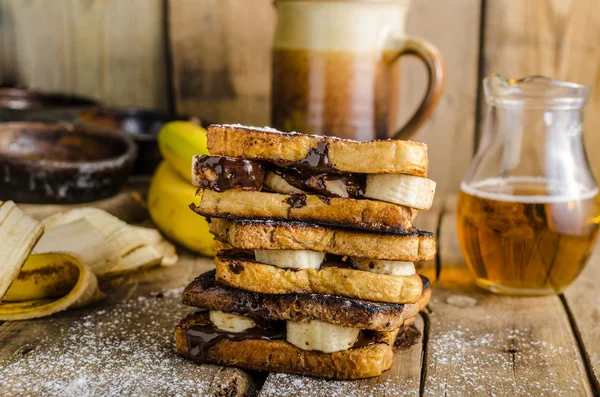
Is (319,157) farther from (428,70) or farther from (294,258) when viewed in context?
(428,70)

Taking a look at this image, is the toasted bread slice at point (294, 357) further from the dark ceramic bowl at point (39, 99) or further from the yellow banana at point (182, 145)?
the dark ceramic bowl at point (39, 99)

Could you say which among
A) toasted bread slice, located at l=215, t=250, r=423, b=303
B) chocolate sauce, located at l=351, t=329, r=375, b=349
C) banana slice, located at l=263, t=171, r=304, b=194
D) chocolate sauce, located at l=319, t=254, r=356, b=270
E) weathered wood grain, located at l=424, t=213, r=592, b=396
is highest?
banana slice, located at l=263, t=171, r=304, b=194

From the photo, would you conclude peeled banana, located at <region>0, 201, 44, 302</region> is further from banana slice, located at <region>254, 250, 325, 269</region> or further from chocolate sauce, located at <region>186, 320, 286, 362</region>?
banana slice, located at <region>254, 250, 325, 269</region>

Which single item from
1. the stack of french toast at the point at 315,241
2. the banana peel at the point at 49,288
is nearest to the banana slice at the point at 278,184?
the stack of french toast at the point at 315,241

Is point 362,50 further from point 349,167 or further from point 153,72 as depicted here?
point 153,72

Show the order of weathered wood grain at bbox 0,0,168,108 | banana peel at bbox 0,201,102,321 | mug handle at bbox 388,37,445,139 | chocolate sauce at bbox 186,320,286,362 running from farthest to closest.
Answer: weathered wood grain at bbox 0,0,168,108 < mug handle at bbox 388,37,445,139 < banana peel at bbox 0,201,102,321 < chocolate sauce at bbox 186,320,286,362

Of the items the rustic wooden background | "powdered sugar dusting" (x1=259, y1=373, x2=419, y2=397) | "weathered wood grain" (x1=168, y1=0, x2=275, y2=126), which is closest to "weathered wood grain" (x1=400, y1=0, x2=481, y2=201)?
the rustic wooden background

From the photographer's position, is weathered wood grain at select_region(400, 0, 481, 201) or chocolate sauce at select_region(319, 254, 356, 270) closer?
chocolate sauce at select_region(319, 254, 356, 270)
